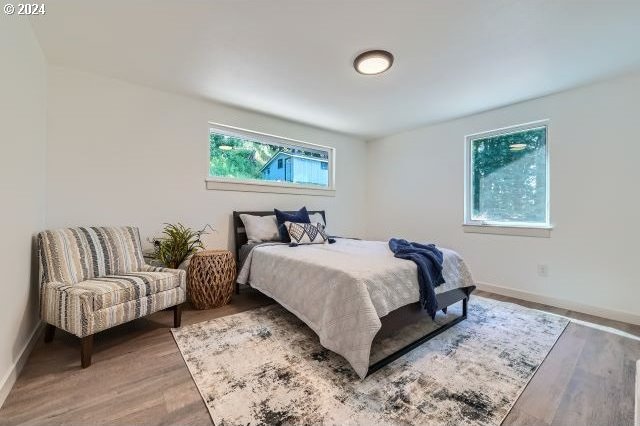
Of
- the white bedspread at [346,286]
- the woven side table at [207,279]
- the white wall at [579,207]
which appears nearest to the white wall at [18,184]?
the woven side table at [207,279]

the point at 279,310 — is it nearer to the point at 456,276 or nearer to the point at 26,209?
the point at 456,276

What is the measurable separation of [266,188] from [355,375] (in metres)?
2.71

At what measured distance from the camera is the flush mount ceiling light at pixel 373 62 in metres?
2.24

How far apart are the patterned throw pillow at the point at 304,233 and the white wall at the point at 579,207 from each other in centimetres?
195

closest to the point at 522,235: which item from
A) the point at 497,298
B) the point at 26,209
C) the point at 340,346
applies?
the point at 497,298

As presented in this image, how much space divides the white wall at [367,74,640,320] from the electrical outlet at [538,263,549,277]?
4 centimetres

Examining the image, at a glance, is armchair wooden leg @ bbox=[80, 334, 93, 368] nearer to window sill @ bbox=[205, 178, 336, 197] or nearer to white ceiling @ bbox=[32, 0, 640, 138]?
window sill @ bbox=[205, 178, 336, 197]

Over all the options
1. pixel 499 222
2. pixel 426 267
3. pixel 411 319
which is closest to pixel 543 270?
pixel 499 222

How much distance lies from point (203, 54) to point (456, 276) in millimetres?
2933

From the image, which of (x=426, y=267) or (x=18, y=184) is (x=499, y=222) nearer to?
(x=426, y=267)

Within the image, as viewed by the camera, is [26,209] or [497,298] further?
[497,298]

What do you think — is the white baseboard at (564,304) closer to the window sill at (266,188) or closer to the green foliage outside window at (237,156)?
the window sill at (266,188)

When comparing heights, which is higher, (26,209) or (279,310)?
(26,209)

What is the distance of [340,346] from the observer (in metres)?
1.73
